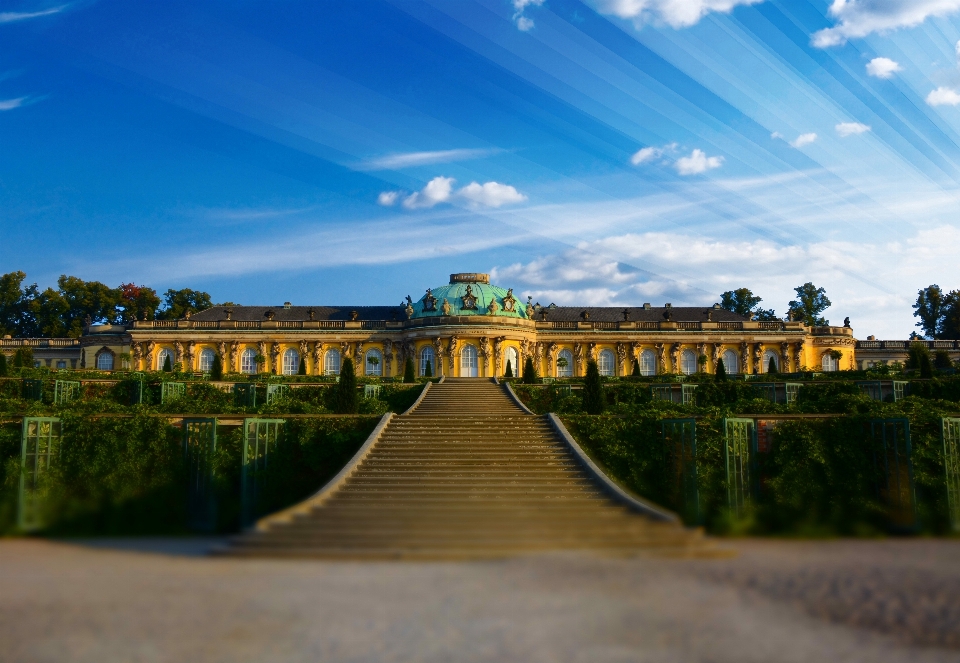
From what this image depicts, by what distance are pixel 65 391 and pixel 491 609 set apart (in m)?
27.4

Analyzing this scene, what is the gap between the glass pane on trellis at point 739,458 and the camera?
19.2 meters

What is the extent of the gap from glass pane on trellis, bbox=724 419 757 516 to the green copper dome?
4208cm

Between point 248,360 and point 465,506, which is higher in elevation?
point 248,360

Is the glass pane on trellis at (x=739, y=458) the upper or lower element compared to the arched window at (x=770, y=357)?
lower

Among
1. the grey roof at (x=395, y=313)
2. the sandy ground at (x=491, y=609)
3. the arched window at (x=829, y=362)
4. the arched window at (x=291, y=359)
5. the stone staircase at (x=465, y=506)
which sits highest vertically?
the grey roof at (x=395, y=313)

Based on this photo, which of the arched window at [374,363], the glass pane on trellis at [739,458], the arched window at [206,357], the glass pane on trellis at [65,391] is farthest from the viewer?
the arched window at [206,357]

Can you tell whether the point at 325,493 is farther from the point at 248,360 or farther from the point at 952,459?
the point at 248,360

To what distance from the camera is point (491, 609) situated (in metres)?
9.90

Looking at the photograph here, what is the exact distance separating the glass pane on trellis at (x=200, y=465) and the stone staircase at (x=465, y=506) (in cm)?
350

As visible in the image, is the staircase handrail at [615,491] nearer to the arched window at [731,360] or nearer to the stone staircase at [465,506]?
the stone staircase at [465,506]

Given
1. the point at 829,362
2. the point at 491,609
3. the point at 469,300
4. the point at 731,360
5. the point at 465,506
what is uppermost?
the point at 469,300

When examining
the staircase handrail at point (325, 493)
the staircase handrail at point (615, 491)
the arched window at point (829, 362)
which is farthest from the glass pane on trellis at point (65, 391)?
the arched window at point (829, 362)

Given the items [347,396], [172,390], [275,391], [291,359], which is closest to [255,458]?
[347,396]

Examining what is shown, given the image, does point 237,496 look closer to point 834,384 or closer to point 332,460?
point 332,460
